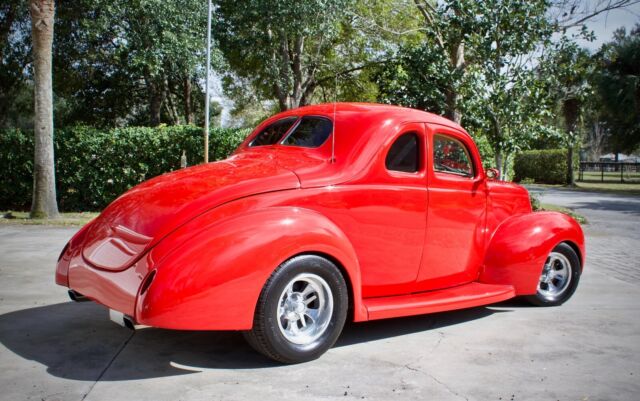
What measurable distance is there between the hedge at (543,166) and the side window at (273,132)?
3108 cm

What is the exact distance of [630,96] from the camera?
33.3m

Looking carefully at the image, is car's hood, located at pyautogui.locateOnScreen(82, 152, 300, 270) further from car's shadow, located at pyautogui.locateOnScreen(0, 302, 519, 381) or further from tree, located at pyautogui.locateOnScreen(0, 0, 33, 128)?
tree, located at pyautogui.locateOnScreen(0, 0, 33, 128)

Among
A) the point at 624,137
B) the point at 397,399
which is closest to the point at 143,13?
the point at 397,399

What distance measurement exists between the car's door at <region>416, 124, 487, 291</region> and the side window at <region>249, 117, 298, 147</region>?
49.0 inches

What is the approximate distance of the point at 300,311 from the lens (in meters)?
4.00

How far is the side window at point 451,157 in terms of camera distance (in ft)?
16.7

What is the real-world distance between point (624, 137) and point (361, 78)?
62.8 ft

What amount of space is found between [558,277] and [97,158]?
11.5m

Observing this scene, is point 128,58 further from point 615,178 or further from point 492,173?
point 615,178

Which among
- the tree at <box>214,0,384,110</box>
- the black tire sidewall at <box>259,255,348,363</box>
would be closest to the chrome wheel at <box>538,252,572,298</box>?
the black tire sidewall at <box>259,255,348,363</box>

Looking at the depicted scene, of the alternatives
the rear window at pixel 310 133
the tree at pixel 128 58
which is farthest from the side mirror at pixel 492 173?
the tree at pixel 128 58

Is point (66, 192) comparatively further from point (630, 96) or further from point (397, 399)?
point (630, 96)

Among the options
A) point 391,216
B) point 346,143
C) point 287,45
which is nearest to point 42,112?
point 346,143

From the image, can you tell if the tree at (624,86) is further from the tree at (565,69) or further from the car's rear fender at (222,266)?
the car's rear fender at (222,266)
